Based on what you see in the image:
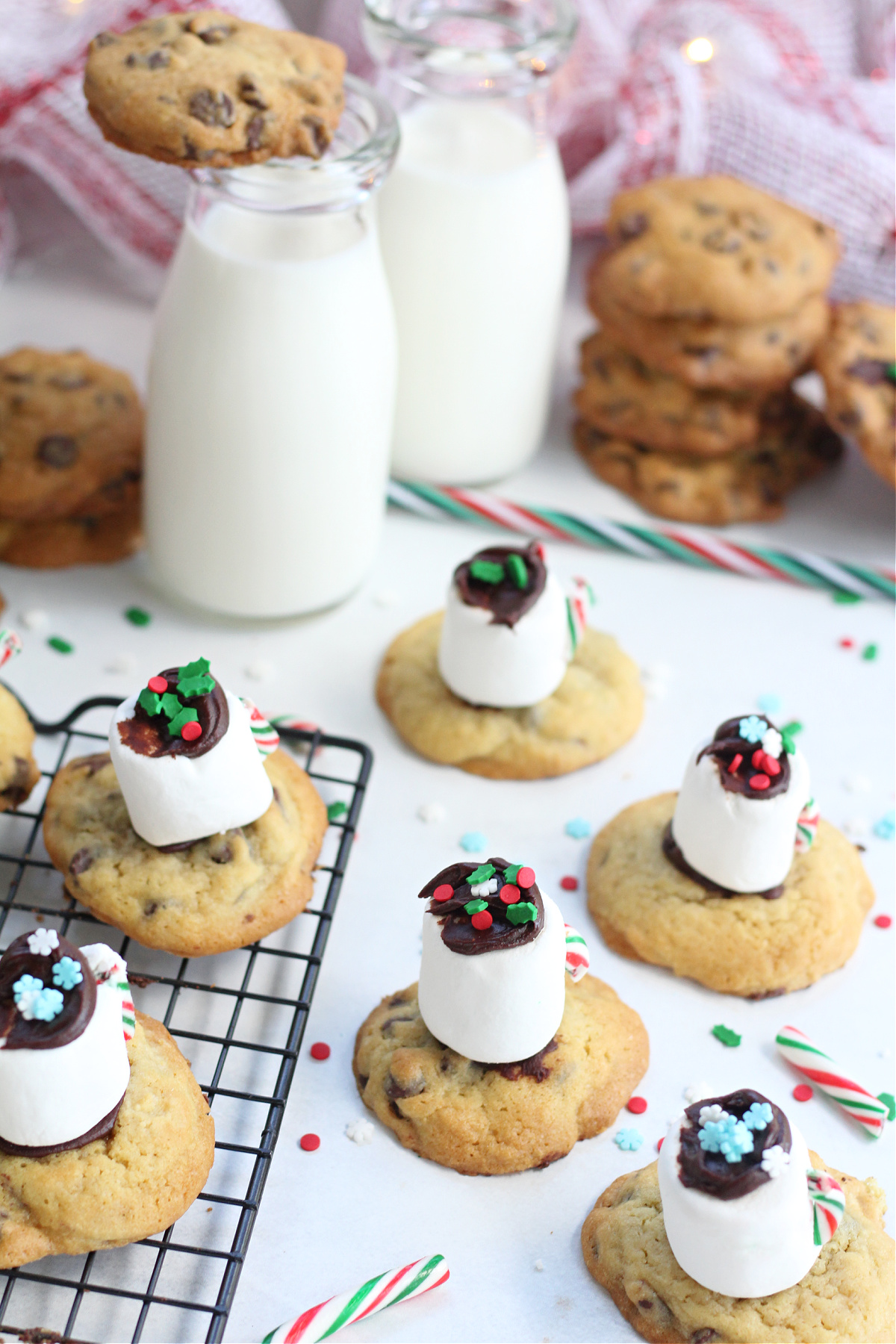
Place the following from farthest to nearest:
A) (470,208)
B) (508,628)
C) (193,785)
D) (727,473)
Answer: (727,473), (470,208), (508,628), (193,785)

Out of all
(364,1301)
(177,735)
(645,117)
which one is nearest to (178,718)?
(177,735)

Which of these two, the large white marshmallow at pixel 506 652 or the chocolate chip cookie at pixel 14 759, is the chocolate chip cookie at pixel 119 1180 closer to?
the chocolate chip cookie at pixel 14 759

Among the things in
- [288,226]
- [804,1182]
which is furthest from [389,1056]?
[288,226]

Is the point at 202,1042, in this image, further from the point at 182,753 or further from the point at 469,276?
the point at 469,276

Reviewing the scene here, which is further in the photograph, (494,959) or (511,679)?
(511,679)

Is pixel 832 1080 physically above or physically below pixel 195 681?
below

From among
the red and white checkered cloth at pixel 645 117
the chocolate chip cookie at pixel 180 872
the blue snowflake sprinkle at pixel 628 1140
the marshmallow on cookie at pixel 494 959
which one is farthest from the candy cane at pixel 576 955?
the red and white checkered cloth at pixel 645 117

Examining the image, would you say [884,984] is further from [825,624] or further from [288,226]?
[288,226]

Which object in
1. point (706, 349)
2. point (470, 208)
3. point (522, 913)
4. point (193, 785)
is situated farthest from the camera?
point (706, 349)
